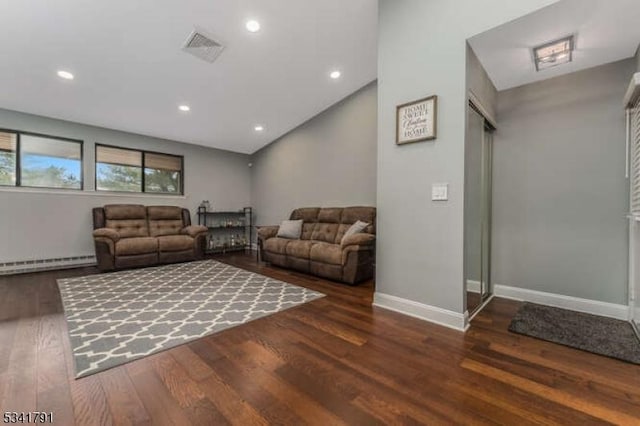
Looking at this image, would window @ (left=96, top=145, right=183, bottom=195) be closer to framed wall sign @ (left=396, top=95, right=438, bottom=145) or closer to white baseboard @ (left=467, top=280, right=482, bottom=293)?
framed wall sign @ (left=396, top=95, right=438, bottom=145)

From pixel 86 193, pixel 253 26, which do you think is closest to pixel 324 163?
pixel 253 26

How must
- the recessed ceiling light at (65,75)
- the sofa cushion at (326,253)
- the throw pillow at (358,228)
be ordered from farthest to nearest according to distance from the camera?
the throw pillow at (358,228), the sofa cushion at (326,253), the recessed ceiling light at (65,75)

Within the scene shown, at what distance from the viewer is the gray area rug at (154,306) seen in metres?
1.93

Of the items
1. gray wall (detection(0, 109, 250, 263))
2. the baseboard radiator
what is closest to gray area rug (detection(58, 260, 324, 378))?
the baseboard radiator

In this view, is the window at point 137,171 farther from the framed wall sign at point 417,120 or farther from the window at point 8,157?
the framed wall sign at point 417,120

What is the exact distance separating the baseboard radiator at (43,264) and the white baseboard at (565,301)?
20.6ft

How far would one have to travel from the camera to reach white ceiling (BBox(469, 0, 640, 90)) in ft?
6.17

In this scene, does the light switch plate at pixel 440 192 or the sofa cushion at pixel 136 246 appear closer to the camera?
the light switch plate at pixel 440 192

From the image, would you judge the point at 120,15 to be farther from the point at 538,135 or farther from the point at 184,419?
the point at 538,135

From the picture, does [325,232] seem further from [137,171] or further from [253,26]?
[137,171]

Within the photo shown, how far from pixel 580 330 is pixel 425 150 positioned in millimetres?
1937

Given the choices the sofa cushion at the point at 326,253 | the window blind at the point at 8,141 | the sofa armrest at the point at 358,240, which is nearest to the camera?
the sofa armrest at the point at 358,240

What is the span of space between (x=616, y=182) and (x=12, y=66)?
6.47 meters

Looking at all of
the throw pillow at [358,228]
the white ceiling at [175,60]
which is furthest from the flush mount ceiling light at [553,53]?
the throw pillow at [358,228]
